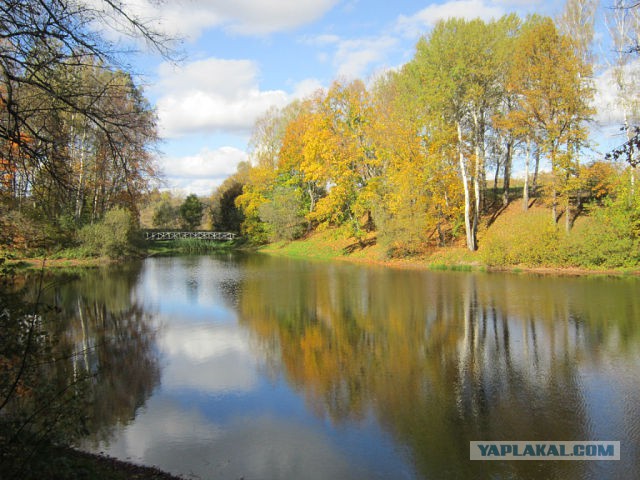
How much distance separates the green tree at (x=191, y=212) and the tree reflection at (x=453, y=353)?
131ft

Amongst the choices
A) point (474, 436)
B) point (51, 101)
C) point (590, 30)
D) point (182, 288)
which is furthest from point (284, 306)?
point (590, 30)

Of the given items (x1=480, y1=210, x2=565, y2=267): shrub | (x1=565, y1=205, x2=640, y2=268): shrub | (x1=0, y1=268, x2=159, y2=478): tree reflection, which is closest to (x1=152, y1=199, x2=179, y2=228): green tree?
(x1=0, y1=268, x2=159, y2=478): tree reflection

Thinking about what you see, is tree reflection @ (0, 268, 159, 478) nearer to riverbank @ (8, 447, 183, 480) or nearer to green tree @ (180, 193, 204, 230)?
riverbank @ (8, 447, 183, 480)

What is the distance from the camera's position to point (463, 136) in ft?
80.6

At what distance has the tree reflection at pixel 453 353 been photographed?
5.98 meters

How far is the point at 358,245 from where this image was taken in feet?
106

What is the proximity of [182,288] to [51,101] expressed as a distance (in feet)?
49.6

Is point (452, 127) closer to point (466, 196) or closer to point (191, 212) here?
point (466, 196)

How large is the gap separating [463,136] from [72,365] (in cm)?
2175

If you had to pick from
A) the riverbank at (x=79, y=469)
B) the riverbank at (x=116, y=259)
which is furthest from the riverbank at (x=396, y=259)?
the riverbank at (x=79, y=469)

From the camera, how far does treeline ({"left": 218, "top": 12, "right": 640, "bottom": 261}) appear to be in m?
21.4

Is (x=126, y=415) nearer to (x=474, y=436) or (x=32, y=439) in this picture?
(x=32, y=439)

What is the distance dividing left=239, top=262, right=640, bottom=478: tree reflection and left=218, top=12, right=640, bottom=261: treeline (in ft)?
25.1

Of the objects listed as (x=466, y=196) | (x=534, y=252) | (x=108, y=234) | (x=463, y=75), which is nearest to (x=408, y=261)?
(x=466, y=196)
